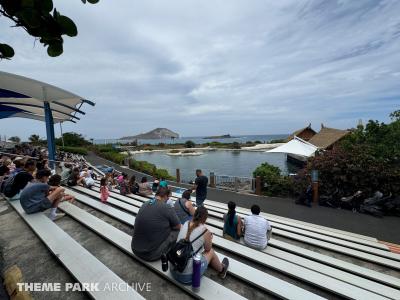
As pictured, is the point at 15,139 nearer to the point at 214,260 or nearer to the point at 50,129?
the point at 50,129

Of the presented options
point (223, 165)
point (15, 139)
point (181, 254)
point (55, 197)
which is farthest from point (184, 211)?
point (15, 139)

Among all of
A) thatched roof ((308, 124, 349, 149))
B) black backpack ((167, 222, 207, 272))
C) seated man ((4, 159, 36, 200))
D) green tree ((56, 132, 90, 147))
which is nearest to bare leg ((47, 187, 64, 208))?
seated man ((4, 159, 36, 200))

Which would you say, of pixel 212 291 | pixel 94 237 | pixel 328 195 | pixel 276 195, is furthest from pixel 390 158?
pixel 94 237

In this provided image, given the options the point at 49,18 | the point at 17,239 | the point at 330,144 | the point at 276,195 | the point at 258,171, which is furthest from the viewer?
the point at 330,144

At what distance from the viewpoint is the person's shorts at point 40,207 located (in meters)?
4.27

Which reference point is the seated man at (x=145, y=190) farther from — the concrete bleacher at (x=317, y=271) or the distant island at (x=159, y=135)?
the distant island at (x=159, y=135)

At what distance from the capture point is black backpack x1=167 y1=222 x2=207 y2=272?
95.0 inches

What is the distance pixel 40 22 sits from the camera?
99 cm

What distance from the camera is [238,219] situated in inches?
171

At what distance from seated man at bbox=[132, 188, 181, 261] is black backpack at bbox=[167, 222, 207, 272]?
428mm

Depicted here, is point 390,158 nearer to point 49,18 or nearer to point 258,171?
point 258,171

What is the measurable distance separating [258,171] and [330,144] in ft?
29.8

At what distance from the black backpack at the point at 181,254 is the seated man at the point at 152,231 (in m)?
0.43

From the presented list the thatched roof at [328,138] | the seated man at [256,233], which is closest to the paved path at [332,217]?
the seated man at [256,233]
